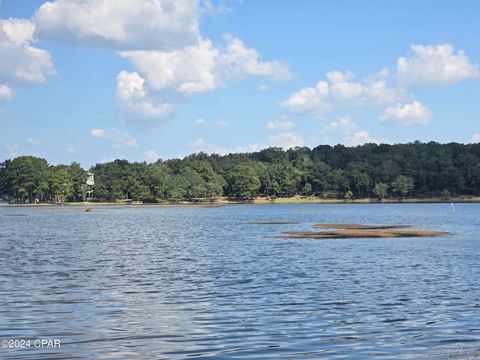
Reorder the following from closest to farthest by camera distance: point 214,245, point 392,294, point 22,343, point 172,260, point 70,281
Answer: point 22,343, point 392,294, point 70,281, point 172,260, point 214,245

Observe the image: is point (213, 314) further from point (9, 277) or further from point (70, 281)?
point (9, 277)

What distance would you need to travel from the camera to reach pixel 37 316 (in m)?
25.2

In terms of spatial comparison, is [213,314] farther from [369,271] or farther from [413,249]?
[413,249]

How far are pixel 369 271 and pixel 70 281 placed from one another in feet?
63.4

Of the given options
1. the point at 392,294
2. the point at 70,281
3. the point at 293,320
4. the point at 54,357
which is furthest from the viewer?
the point at 70,281

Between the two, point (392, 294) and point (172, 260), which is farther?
point (172, 260)

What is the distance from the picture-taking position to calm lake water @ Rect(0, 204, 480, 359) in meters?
20.5

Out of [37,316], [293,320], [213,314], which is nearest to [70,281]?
[37,316]

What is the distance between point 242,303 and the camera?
2831cm

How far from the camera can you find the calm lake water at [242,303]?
67.2ft

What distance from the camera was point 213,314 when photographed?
25812 mm

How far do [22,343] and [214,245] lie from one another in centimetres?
4176

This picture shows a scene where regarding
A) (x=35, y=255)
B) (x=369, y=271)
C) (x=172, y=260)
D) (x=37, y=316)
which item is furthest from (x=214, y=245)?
(x=37, y=316)

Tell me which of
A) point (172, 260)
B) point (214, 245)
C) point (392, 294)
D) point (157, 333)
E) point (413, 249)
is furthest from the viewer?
point (214, 245)
